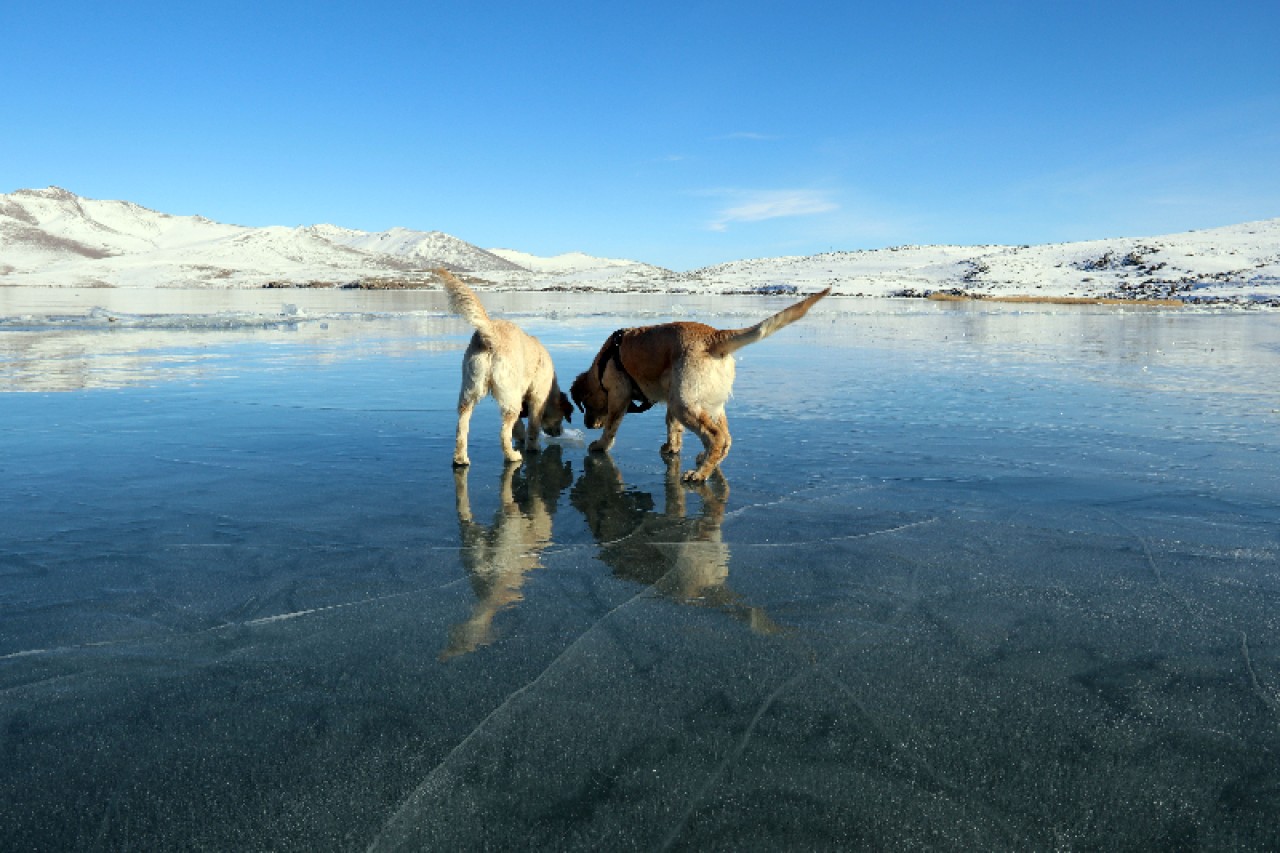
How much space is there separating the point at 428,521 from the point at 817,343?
1709cm

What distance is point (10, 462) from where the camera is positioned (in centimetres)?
684

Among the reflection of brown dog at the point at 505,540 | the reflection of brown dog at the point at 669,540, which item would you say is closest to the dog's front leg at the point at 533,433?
the reflection of brown dog at the point at 505,540

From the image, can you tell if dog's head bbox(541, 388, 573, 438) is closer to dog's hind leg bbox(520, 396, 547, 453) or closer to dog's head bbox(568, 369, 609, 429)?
dog's head bbox(568, 369, 609, 429)

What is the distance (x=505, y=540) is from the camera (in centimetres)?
516

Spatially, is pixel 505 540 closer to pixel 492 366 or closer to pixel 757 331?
pixel 492 366

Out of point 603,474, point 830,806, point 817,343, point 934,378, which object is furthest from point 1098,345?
point 830,806

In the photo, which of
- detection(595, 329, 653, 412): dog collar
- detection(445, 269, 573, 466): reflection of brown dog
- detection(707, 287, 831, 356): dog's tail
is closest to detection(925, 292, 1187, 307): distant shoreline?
detection(595, 329, 653, 412): dog collar

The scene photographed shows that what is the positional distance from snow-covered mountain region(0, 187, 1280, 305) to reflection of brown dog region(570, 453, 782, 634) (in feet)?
199

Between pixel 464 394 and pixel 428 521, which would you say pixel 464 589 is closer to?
pixel 428 521

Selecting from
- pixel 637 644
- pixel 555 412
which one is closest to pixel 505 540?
pixel 637 644

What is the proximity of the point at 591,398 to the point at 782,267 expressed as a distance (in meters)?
116

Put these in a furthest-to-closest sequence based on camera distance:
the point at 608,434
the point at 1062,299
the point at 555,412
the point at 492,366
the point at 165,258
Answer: the point at 165,258 < the point at 1062,299 < the point at 555,412 < the point at 608,434 < the point at 492,366

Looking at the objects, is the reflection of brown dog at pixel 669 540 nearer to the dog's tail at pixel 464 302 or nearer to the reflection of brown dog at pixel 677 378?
the reflection of brown dog at pixel 677 378

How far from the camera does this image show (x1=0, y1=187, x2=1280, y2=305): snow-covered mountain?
7012 cm
